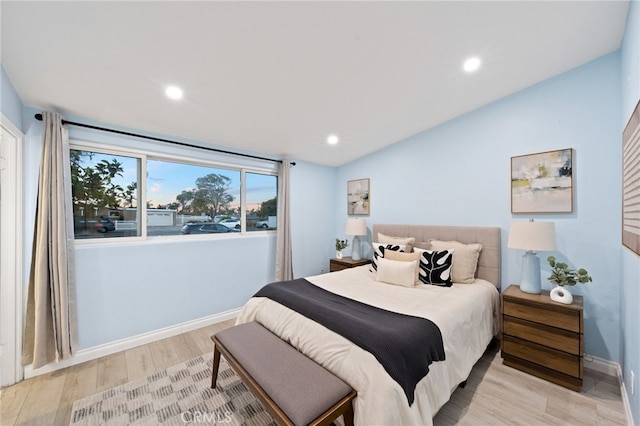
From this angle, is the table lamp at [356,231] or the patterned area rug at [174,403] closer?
the patterned area rug at [174,403]

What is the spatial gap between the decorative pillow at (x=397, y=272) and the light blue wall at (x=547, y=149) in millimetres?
1018

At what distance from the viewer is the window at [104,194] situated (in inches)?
96.0

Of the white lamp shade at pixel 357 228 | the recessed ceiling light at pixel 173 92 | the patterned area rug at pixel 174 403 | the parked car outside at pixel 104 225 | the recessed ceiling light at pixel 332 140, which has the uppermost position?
the recessed ceiling light at pixel 173 92

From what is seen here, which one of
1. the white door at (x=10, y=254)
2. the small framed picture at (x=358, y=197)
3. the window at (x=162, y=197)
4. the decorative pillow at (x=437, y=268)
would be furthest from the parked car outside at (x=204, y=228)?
the decorative pillow at (x=437, y=268)

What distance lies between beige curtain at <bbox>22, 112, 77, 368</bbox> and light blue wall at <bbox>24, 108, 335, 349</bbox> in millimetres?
131

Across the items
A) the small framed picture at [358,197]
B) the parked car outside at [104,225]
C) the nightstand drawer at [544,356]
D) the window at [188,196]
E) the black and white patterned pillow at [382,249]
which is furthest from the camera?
the small framed picture at [358,197]

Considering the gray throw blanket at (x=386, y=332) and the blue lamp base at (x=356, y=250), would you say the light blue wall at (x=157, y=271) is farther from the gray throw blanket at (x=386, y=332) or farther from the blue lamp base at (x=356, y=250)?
the gray throw blanket at (x=386, y=332)

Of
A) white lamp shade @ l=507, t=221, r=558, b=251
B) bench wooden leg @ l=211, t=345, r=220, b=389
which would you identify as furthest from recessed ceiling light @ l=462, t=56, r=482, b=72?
bench wooden leg @ l=211, t=345, r=220, b=389

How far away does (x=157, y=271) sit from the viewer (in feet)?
9.09

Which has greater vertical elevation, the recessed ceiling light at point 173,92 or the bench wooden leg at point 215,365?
the recessed ceiling light at point 173,92

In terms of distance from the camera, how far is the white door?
6.50 ft

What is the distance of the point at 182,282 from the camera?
2.95m

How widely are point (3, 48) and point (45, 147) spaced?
78cm

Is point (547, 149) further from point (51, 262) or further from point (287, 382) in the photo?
point (51, 262)
